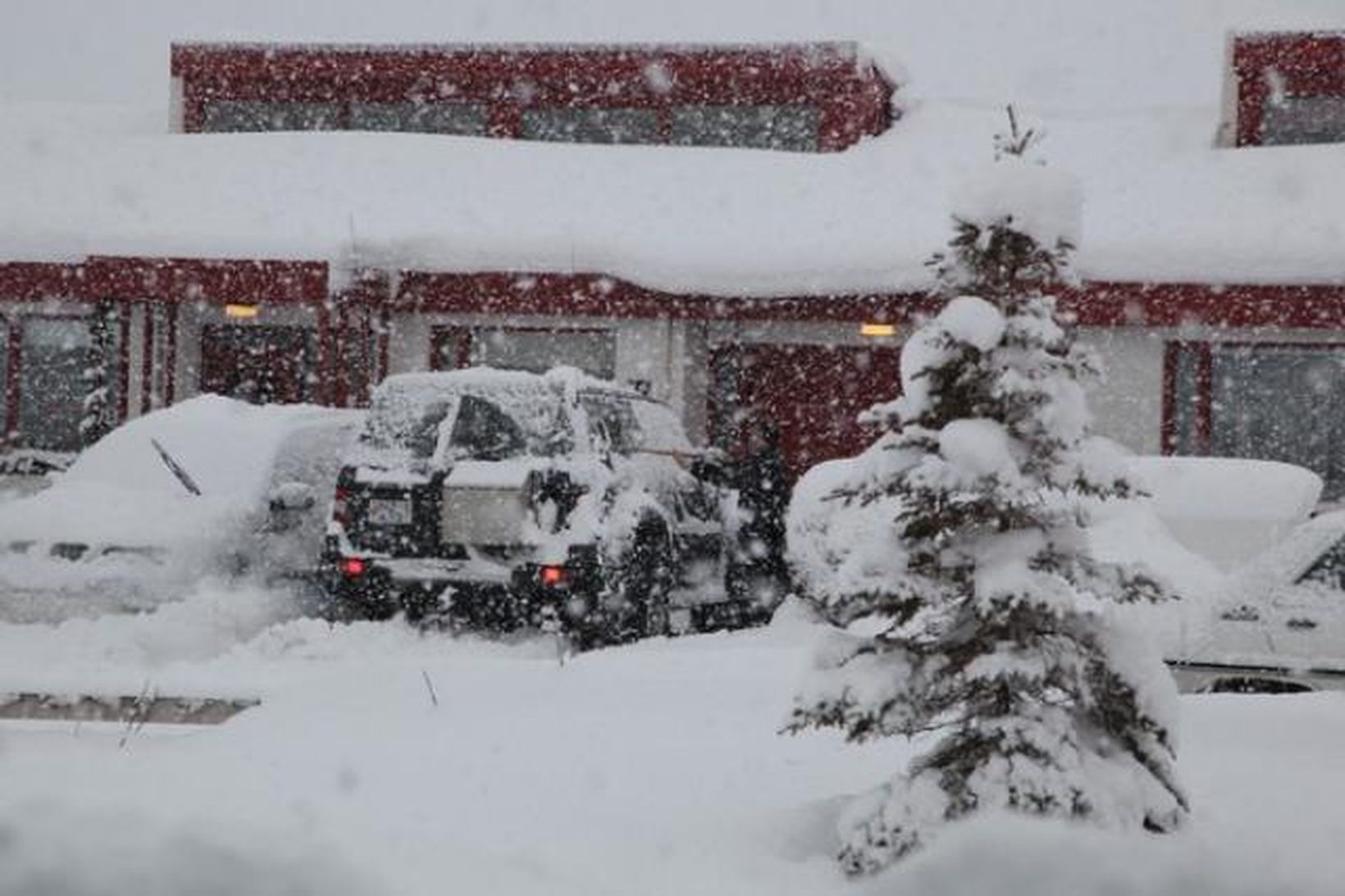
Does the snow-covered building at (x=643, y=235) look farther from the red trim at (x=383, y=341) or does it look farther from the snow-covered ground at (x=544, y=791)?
the snow-covered ground at (x=544, y=791)

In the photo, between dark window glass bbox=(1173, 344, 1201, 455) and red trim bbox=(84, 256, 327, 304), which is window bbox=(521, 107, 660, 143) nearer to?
red trim bbox=(84, 256, 327, 304)

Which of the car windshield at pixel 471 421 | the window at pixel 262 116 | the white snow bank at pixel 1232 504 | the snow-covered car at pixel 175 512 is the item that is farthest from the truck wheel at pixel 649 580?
the window at pixel 262 116

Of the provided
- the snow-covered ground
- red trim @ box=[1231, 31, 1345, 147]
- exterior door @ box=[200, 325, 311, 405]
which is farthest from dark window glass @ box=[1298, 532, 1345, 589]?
exterior door @ box=[200, 325, 311, 405]

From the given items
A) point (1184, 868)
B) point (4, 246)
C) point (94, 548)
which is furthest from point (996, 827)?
point (4, 246)

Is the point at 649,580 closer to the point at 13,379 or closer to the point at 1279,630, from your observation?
the point at 1279,630

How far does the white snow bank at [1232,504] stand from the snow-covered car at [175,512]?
A: 19.0 ft

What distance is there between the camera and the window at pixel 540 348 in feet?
65.0

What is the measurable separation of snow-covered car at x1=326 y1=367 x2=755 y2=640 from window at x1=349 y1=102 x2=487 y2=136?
13.1 metres

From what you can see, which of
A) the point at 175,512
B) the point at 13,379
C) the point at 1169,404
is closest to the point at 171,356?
the point at 13,379

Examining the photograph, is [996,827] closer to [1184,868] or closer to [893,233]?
[1184,868]

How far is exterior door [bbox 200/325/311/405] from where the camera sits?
21.0 m

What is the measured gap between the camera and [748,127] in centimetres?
2269

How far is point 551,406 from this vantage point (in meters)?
10.6

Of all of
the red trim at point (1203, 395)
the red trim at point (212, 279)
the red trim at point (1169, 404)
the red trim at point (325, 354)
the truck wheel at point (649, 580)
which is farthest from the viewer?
the red trim at point (325, 354)
